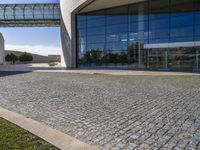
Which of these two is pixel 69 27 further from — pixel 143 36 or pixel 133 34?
pixel 143 36

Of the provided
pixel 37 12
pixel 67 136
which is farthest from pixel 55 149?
pixel 37 12

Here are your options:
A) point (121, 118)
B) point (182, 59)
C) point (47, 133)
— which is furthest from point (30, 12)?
point (47, 133)

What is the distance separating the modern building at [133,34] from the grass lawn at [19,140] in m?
24.5

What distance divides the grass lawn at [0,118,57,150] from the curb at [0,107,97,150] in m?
0.14

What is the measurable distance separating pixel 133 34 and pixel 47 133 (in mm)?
26840

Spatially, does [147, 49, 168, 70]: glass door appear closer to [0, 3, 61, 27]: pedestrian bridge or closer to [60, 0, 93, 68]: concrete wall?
[60, 0, 93, 68]: concrete wall

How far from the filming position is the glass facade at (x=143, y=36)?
2634 cm

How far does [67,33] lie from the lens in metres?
37.5

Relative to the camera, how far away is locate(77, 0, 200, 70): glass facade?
26344 millimetres

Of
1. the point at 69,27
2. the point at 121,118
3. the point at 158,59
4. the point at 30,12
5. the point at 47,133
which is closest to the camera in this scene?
the point at 47,133

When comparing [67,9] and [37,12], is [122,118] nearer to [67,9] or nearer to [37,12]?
[67,9]

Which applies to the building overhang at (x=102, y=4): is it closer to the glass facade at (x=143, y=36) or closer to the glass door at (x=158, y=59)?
the glass facade at (x=143, y=36)

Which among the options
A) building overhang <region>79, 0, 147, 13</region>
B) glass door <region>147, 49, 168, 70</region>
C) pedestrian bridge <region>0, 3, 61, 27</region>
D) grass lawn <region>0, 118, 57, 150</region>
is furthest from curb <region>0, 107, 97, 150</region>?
pedestrian bridge <region>0, 3, 61, 27</region>

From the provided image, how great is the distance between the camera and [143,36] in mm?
29375
